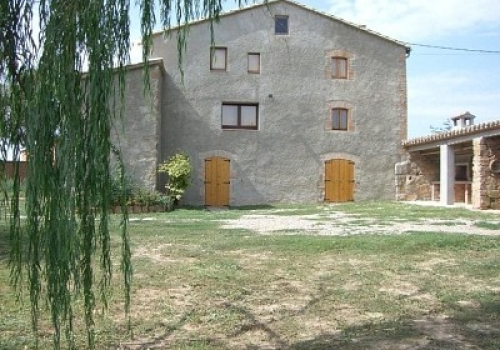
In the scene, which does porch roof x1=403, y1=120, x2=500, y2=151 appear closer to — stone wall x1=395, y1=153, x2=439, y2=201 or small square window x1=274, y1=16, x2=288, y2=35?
stone wall x1=395, y1=153, x2=439, y2=201

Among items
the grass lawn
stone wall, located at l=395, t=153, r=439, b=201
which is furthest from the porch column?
the grass lawn

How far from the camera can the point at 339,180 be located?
16.9 metres

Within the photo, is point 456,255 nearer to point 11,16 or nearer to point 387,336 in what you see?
point 387,336

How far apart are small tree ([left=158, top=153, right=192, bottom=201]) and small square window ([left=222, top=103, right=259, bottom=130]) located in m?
2.25

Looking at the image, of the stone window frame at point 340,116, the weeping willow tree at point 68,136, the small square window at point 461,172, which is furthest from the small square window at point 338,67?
the weeping willow tree at point 68,136

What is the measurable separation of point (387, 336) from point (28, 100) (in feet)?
9.00

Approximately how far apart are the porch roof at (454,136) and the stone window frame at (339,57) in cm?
298

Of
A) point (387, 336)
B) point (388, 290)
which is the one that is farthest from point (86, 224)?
point (388, 290)

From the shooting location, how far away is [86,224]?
1.92 metres

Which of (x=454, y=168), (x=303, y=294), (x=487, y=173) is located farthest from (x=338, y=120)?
(x=303, y=294)

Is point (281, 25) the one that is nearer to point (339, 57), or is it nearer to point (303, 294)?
point (339, 57)

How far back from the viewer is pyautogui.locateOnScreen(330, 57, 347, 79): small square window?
17141 millimetres

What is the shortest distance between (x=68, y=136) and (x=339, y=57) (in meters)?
16.4

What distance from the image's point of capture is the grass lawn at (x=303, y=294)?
341cm
